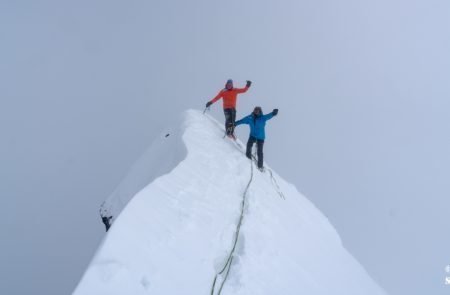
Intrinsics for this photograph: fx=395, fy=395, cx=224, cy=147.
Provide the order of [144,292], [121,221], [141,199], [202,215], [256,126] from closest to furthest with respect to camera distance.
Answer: [144,292] → [121,221] → [141,199] → [202,215] → [256,126]

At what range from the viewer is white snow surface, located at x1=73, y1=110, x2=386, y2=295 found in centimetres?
407

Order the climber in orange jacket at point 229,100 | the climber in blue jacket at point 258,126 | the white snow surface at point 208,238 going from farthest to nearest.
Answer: the climber in orange jacket at point 229,100
the climber in blue jacket at point 258,126
the white snow surface at point 208,238

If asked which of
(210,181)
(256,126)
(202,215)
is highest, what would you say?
(256,126)

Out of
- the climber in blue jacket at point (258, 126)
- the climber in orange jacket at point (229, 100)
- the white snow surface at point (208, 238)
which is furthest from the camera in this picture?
the climber in orange jacket at point (229, 100)

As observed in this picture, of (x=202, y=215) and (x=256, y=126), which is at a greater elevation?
(x=256, y=126)

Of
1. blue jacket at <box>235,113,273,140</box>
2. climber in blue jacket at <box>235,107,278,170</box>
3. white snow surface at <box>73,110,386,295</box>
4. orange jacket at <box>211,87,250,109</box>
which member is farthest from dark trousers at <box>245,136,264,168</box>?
orange jacket at <box>211,87,250,109</box>

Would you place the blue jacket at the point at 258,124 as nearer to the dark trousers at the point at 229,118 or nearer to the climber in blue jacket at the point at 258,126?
the climber in blue jacket at the point at 258,126

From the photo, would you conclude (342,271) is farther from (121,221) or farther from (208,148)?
(121,221)

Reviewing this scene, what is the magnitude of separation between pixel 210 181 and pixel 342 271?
13.2 feet

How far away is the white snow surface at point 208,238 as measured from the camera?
407 centimetres

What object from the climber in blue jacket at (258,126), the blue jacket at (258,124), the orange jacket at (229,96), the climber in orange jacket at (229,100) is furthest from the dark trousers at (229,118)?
the blue jacket at (258,124)

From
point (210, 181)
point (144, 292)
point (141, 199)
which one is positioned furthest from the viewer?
point (210, 181)

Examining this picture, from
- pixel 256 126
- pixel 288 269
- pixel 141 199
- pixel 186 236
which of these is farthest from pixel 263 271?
pixel 256 126

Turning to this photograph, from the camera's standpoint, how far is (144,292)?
3.80 metres
